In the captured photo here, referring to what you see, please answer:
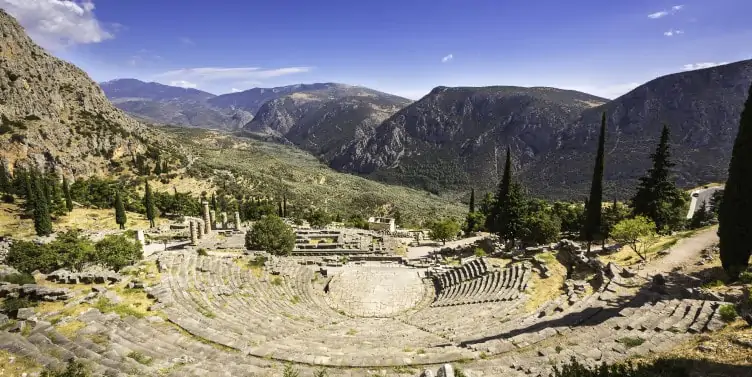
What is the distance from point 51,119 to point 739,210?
13215 cm

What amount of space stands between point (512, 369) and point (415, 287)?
2082 cm

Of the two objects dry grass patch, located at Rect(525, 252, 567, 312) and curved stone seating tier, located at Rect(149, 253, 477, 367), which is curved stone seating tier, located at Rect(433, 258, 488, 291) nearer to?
curved stone seating tier, located at Rect(149, 253, 477, 367)

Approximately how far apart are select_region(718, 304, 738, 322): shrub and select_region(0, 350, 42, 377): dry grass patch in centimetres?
2507

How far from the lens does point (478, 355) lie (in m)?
15.5

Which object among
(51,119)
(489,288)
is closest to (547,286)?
(489,288)

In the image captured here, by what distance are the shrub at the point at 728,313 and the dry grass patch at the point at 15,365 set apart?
25072 mm

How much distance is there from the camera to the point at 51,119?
9425 centimetres

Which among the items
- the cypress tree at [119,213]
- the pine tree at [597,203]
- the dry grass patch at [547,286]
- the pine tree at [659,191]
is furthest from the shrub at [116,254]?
the pine tree at [659,191]

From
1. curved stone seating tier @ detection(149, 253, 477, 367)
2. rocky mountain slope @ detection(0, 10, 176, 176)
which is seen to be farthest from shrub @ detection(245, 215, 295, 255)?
rocky mountain slope @ detection(0, 10, 176, 176)

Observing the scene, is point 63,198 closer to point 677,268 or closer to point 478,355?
point 478,355

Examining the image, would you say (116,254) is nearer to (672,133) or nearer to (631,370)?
(631,370)

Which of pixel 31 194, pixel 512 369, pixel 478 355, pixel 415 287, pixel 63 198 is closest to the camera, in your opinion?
pixel 512 369

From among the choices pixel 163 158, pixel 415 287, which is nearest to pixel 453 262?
pixel 415 287

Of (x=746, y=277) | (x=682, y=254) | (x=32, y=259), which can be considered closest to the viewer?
(x=746, y=277)
